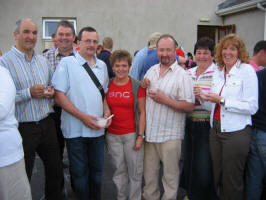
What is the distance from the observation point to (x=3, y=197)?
188cm

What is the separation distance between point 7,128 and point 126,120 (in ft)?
4.52

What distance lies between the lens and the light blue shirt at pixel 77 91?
2.75 metres

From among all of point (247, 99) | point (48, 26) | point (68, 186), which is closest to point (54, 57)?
point (68, 186)

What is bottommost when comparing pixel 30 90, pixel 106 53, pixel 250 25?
pixel 30 90

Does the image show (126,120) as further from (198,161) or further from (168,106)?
→ (198,161)

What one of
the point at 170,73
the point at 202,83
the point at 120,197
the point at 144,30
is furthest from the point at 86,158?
the point at 144,30

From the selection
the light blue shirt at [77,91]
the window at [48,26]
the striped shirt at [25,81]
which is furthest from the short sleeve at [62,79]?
the window at [48,26]

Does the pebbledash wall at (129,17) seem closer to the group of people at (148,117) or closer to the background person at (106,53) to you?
the background person at (106,53)

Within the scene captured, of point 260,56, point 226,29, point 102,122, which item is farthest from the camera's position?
point 226,29

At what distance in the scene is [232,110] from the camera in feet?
8.09

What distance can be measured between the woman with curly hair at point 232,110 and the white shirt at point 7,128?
5.82 ft

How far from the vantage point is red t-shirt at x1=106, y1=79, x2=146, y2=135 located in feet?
9.50

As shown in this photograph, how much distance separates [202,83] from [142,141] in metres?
0.98

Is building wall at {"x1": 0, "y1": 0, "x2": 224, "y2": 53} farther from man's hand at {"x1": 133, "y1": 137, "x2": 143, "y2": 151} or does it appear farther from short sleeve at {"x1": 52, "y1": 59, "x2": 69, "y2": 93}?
man's hand at {"x1": 133, "y1": 137, "x2": 143, "y2": 151}
